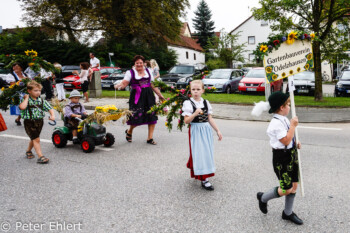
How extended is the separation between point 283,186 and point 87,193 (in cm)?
267

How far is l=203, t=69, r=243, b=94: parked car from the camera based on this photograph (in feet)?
61.1

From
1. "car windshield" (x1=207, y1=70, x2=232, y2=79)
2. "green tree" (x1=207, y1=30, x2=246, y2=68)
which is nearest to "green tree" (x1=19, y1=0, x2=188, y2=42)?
"green tree" (x1=207, y1=30, x2=246, y2=68)

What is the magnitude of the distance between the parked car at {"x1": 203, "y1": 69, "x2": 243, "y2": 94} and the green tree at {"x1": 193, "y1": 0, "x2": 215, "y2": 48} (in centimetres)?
4718

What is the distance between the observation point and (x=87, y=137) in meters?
6.88

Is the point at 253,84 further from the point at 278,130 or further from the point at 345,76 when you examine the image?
the point at 278,130

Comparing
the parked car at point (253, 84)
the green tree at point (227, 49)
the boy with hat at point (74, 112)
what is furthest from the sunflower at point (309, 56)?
the green tree at point (227, 49)

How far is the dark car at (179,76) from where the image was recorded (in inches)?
769

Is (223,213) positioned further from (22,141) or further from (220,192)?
(22,141)

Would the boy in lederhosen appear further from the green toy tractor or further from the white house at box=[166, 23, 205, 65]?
the white house at box=[166, 23, 205, 65]

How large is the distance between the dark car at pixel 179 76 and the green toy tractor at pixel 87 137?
11.9 meters

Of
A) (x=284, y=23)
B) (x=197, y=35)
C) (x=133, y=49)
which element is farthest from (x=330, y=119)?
(x=197, y=35)

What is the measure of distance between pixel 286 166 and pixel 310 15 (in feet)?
39.9

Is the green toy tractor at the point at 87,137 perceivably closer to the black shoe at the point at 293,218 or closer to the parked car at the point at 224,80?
the black shoe at the point at 293,218

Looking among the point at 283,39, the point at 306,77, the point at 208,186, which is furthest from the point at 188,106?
the point at 306,77
